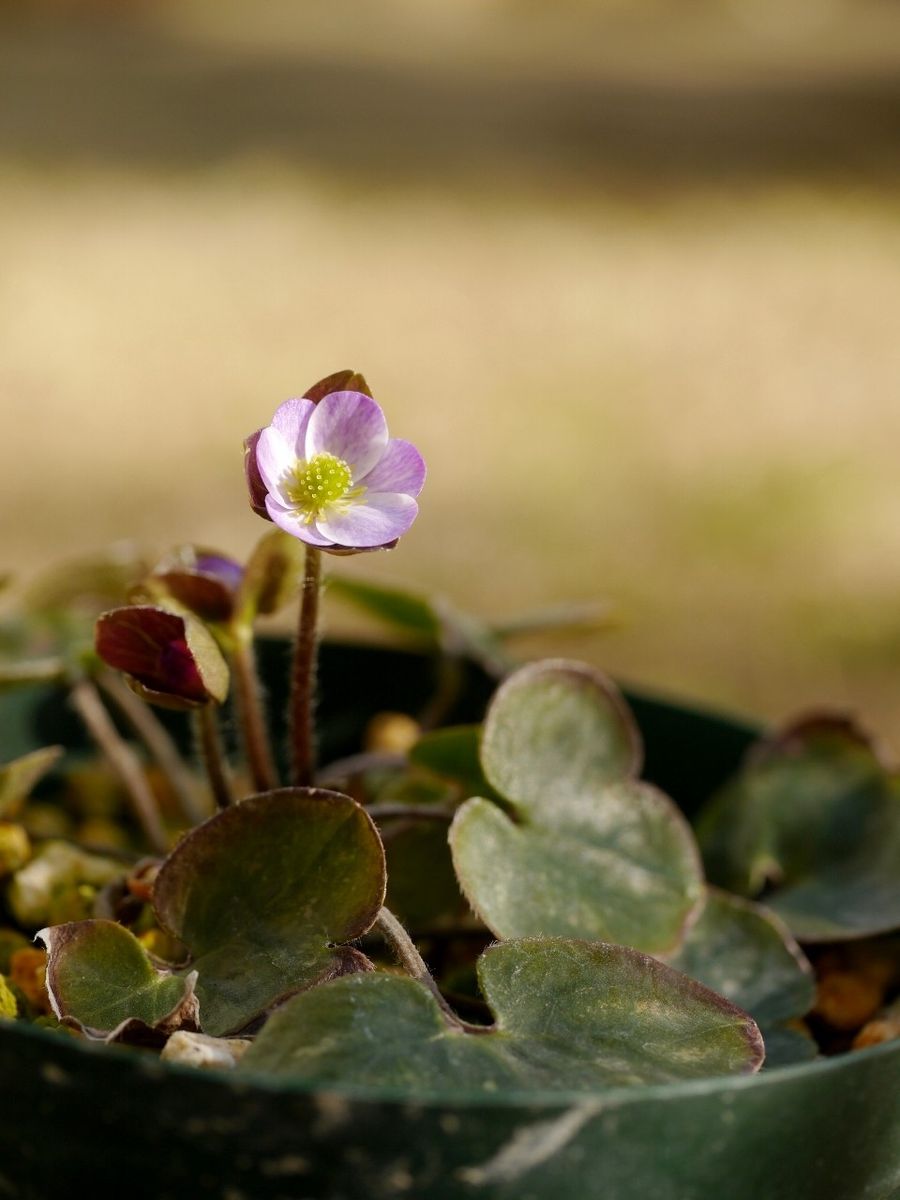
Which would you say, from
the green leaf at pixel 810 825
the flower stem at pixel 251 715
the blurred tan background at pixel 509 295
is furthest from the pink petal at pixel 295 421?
the blurred tan background at pixel 509 295

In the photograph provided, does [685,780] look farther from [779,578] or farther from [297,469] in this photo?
[779,578]

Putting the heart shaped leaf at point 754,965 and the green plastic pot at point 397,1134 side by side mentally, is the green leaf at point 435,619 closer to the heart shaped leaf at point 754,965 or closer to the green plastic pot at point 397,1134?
the heart shaped leaf at point 754,965

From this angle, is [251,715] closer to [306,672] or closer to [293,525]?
[306,672]

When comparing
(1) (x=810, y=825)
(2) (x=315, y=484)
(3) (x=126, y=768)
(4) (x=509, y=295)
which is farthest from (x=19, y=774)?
(4) (x=509, y=295)

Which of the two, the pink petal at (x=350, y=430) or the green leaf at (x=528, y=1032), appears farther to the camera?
the pink petal at (x=350, y=430)

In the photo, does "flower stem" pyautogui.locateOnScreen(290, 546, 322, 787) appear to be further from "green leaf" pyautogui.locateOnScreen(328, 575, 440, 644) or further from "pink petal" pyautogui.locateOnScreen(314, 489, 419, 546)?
"green leaf" pyautogui.locateOnScreen(328, 575, 440, 644)

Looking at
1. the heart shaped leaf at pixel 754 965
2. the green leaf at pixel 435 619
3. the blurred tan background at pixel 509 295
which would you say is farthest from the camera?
the blurred tan background at pixel 509 295
